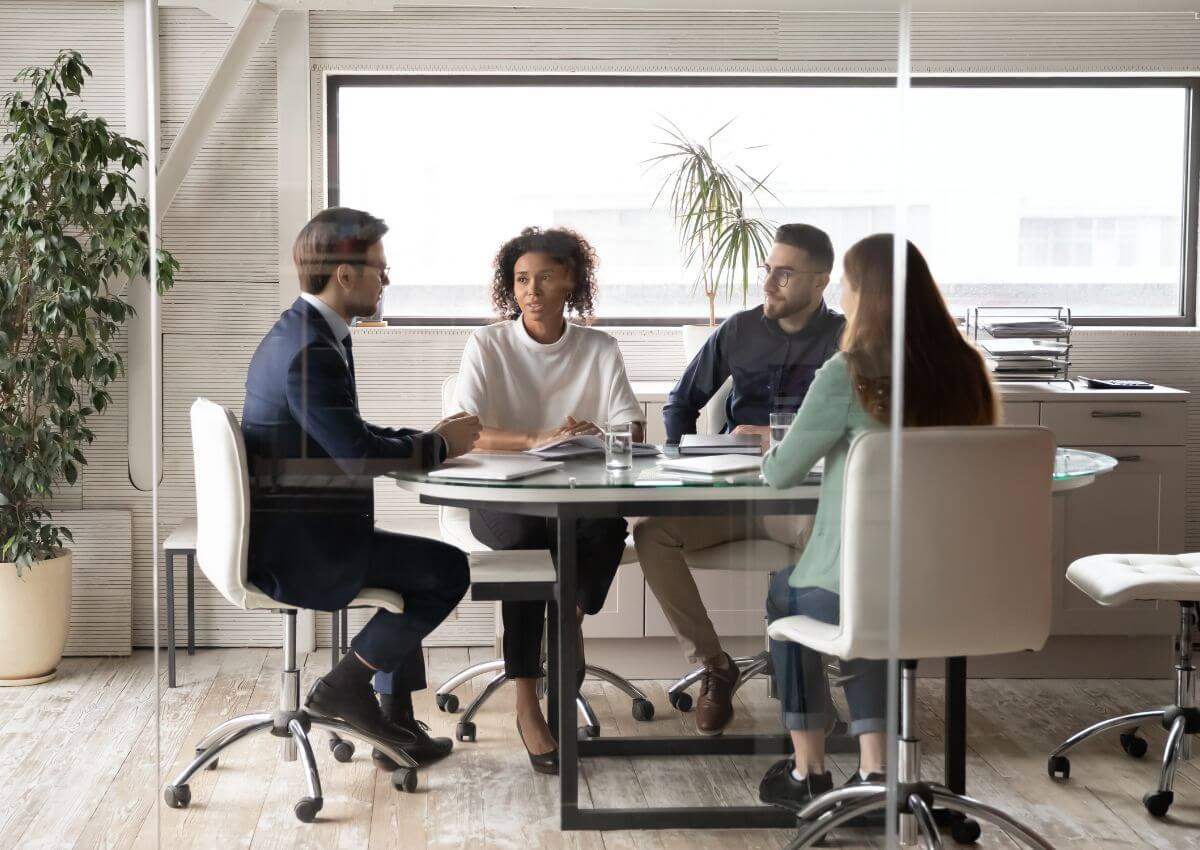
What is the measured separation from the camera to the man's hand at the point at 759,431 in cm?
202

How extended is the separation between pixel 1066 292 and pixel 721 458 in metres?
0.64

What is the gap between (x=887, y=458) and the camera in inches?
79.1

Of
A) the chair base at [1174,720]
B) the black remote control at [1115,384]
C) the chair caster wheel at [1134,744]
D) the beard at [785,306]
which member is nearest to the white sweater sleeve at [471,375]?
the beard at [785,306]

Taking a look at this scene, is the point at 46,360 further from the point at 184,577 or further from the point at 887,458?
the point at 887,458

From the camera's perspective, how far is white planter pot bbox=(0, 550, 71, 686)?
7.45 ft

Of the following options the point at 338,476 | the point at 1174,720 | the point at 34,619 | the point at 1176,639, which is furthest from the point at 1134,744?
the point at 34,619

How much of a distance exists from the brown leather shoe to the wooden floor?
0.03 m

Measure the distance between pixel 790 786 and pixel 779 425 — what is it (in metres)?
0.62

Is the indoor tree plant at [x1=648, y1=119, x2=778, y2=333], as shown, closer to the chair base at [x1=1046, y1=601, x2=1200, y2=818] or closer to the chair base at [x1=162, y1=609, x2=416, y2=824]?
the chair base at [x1=162, y1=609, x2=416, y2=824]

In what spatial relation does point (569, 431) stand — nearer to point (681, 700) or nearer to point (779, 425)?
point (779, 425)

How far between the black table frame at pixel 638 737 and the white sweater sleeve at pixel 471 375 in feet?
0.59

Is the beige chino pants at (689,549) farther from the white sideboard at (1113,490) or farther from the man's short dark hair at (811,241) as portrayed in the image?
the man's short dark hair at (811,241)

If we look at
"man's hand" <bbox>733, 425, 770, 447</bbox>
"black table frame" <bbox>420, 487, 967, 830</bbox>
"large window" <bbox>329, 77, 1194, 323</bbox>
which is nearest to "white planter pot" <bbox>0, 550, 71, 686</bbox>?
"black table frame" <bbox>420, 487, 967, 830</bbox>

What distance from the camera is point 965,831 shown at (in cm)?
249
